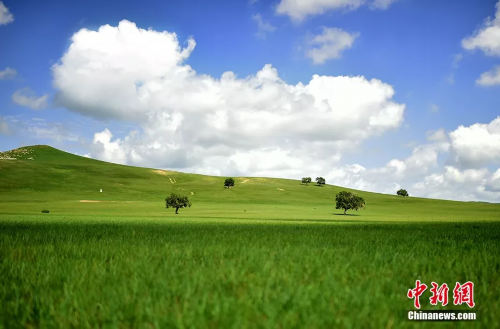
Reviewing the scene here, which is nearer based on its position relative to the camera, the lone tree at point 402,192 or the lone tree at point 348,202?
the lone tree at point 348,202

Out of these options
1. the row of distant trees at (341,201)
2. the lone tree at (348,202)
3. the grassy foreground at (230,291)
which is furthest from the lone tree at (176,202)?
the grassy foreground at (230,291)

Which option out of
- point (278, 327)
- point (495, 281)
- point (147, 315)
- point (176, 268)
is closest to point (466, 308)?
point (495, 281)

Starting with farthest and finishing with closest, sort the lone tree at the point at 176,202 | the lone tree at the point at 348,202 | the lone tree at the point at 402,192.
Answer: the lone tree at the point at 402,192, the lone tree at the point at 348,202, the lone tree at the point at 176,202

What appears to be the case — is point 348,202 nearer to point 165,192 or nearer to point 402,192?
point 165,192

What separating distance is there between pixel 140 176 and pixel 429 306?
143 meters

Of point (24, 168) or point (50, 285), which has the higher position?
point (24, 168)

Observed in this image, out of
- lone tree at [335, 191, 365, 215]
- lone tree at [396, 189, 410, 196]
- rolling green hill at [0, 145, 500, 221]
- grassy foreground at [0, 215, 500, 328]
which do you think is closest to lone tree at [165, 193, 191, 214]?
rolling green hill at [0, 145, 500, 221]

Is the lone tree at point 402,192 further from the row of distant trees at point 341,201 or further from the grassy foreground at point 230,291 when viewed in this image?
the grassy foreground at point 230,291

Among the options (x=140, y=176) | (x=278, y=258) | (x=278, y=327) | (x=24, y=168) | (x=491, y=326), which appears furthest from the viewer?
(x=140, y=176)

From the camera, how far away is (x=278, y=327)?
322 centimetres

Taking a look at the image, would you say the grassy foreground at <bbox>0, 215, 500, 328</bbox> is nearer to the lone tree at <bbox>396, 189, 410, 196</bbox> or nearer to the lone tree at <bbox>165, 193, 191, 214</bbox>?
the lone tree at <bbox>165, 193, 191, 214</bbox>

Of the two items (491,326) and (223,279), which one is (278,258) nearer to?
(223,279)

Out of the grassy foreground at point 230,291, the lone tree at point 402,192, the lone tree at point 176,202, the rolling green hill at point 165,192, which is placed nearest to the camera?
the grassy foreground at point 230,291

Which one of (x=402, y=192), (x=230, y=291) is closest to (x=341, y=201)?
(x=230, y=291)
